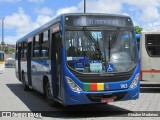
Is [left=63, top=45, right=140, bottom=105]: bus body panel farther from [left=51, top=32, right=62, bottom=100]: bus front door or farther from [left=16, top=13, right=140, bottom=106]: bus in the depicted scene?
[left=51, top=32, right=62, bottom=100]: bus front door

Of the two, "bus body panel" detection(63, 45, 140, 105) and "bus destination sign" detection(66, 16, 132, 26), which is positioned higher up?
"bus destination sign" detection(66, 16, 132, 26)

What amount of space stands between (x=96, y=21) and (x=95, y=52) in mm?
922

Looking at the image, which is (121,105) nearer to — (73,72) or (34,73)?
(73,72)

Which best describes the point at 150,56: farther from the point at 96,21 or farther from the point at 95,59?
the point at 95,59

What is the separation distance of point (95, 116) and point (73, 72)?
1426 millimetres

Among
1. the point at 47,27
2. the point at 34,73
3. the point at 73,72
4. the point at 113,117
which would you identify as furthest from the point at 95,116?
the point at 34,73

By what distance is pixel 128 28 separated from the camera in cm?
1088

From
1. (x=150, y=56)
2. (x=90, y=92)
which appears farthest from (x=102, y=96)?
(x=150, y=56)

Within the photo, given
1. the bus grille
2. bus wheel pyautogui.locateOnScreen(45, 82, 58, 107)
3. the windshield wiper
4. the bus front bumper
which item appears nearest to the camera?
the bus front bumper

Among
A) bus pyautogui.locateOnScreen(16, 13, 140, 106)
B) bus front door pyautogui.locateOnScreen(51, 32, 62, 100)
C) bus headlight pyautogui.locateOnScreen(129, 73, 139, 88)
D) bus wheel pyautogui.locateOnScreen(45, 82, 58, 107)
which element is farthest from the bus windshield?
bus wheel pyautogui.locateOnScreen(45, 82, 58, 107)

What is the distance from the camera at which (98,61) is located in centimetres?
1030

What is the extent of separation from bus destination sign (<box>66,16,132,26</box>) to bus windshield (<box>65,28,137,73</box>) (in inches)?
8.7

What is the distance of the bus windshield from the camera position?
1023cm

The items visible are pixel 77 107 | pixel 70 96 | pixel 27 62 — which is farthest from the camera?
pixel 27 62
